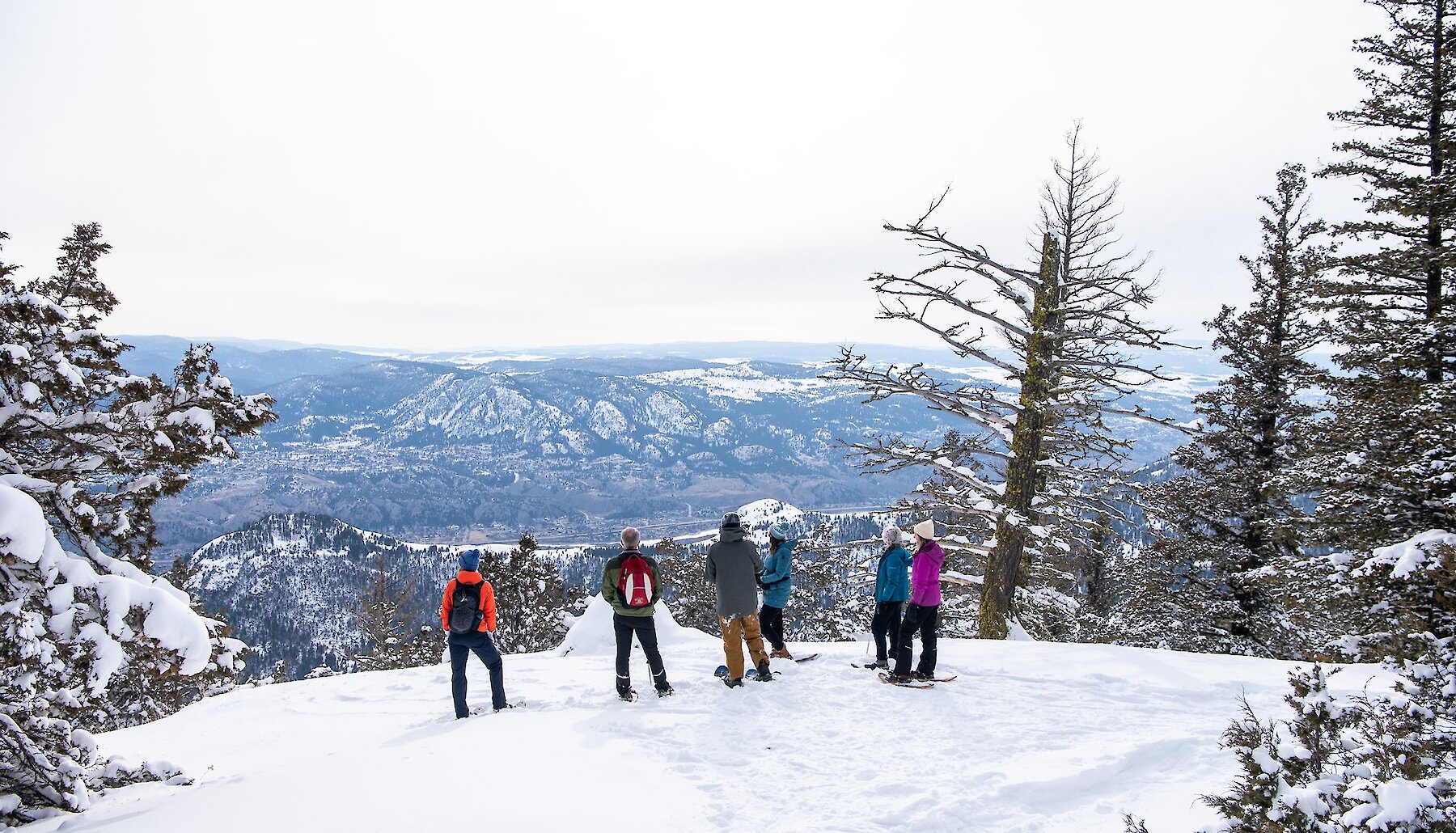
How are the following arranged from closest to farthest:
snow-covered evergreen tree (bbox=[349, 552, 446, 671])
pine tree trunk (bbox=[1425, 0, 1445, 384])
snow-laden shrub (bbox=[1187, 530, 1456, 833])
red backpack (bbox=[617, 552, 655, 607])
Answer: snow-laden shrub (bbox=[1187, 530, 1456, 833]) < red backpack (bbox=[617, 552, 655, 607]) < pine tree trunk (bbox=[1425, 0, 1445, 384]) < snow-covered evergreen tree (bbox=[349, 552, 446, 671])

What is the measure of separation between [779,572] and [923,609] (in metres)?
1.92

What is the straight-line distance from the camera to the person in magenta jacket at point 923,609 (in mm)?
8141

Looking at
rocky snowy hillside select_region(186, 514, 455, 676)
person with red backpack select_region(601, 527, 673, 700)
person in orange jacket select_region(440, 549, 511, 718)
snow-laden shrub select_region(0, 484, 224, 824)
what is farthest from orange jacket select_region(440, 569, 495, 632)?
A: rocky snowy hillside select_region(186, 514, 455, 676)

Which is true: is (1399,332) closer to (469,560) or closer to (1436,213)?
(1436,213)

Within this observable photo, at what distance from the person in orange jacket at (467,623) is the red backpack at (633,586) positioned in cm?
144

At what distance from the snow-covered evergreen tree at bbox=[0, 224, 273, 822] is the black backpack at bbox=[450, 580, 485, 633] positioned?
196 centimetres

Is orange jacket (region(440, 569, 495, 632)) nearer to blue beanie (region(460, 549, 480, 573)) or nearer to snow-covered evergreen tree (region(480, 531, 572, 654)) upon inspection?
blue beanie (region(460, 549, 480, 573))

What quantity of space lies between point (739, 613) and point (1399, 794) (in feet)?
19.9

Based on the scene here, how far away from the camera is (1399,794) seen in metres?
2.84

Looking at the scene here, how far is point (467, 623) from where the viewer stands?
7551 millimetres

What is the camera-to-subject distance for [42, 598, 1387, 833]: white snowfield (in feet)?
16.1

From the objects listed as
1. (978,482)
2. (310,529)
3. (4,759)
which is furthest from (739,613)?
(310,529)

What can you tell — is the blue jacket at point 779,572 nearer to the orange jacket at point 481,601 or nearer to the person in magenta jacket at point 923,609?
the person in magenta jacket at point 923,609

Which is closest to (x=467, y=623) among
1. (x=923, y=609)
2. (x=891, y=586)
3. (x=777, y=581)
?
(x=777, y=581)
